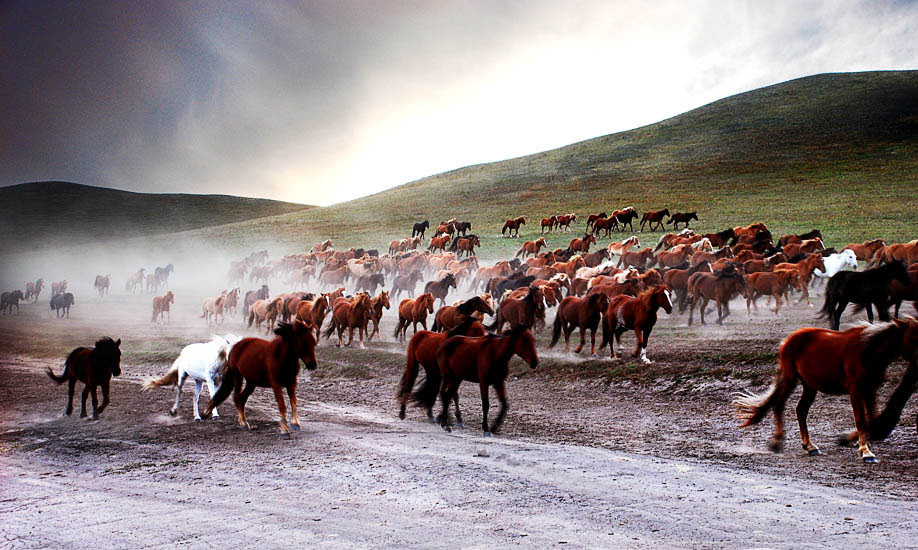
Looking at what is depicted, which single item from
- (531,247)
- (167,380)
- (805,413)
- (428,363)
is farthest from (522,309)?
Answer: (531,247)

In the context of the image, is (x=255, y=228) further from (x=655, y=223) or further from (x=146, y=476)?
(x=146, y=476)

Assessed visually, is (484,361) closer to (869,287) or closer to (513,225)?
(869,287)

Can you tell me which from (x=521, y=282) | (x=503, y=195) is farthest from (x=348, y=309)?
(x=503, y=195)

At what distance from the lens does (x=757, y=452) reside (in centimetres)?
905

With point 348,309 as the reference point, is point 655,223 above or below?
above

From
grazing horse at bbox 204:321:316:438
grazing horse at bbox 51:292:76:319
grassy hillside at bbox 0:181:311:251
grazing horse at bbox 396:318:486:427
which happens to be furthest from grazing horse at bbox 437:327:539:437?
grassy hillside at bbox 0:181:311:251

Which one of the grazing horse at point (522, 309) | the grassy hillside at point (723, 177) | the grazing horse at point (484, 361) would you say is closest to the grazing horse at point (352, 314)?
the grazing horse at point (522, 309)

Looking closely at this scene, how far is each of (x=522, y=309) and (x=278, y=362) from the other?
914 cm

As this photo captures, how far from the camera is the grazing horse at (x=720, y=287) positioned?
19.7 metres

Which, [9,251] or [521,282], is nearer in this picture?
[9,251]

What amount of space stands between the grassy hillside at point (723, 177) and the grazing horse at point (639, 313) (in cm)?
2448

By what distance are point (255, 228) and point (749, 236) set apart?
55945 millimetres

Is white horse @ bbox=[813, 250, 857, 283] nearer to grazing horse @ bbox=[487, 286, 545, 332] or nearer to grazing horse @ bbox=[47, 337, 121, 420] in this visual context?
grazing horse @ bbox=[487, 286, 545, 332]

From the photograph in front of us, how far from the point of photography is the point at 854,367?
7941 mm
